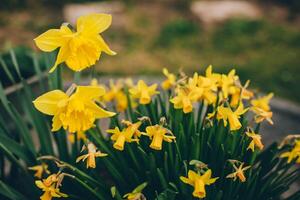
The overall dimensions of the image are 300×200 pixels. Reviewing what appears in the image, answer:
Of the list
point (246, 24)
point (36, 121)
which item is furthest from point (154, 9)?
point (36, 121)

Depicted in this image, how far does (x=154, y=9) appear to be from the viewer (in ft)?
19.9

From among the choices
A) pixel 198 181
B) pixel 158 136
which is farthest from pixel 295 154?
pixel 158 136

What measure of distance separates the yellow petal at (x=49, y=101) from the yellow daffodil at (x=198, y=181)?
1.48 feet

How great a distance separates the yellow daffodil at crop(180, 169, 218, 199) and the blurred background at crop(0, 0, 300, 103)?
9.56 feet

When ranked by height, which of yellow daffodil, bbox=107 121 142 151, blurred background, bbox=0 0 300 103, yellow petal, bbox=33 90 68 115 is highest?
yellow petal, bbox=33 90 68 115

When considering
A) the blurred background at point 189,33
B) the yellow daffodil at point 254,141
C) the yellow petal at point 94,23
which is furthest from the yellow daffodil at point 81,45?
the blurred background at point 189,33

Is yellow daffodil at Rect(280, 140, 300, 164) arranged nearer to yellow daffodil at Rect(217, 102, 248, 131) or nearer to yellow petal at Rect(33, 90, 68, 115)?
yellow daffodil at Rect(217, 102, 248, 131)

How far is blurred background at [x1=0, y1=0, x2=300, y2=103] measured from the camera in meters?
4.69

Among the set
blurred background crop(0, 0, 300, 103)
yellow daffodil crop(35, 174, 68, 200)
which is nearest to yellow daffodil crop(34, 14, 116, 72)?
yellow daffodil crop(35, 174, 68, 200)

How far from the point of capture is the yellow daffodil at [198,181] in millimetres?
1405

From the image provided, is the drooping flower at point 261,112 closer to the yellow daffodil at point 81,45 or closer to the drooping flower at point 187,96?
the drooping flower at point 187,96

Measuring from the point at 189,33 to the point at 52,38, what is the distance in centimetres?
417

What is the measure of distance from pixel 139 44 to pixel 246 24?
1.32 meters

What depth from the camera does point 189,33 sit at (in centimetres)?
548
